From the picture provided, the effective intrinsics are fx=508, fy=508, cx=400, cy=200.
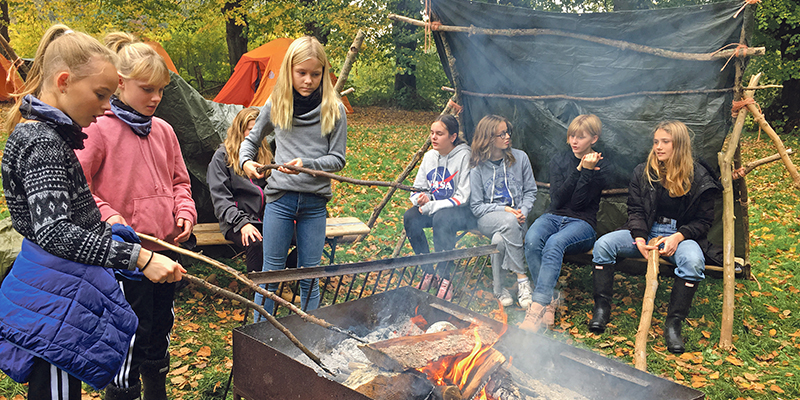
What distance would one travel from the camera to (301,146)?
3125 mm

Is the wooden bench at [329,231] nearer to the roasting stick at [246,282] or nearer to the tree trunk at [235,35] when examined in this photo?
the roasting stick at [246,282]

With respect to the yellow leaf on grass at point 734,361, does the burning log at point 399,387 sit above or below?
above

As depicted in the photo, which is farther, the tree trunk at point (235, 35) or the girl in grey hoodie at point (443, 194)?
the tree trunk at point (235, 35)

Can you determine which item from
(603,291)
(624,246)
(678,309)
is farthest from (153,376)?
(678,309)

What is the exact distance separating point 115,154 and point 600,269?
3.58 m

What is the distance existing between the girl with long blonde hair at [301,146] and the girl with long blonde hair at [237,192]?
842 millimetres

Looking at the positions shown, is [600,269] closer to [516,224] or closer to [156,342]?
[516,224]

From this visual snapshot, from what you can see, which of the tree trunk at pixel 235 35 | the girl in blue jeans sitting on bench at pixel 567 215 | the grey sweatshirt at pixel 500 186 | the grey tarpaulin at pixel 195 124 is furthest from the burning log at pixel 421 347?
the tree trunk at pixel 235 35

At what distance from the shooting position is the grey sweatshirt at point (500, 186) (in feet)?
15.3

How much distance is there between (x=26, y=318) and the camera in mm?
1685

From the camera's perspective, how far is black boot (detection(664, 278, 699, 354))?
12.6 feet

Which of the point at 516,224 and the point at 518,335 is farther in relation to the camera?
the point at 516,224

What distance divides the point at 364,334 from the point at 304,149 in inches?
45.9

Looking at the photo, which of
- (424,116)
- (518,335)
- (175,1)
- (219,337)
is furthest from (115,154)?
(424,116)
